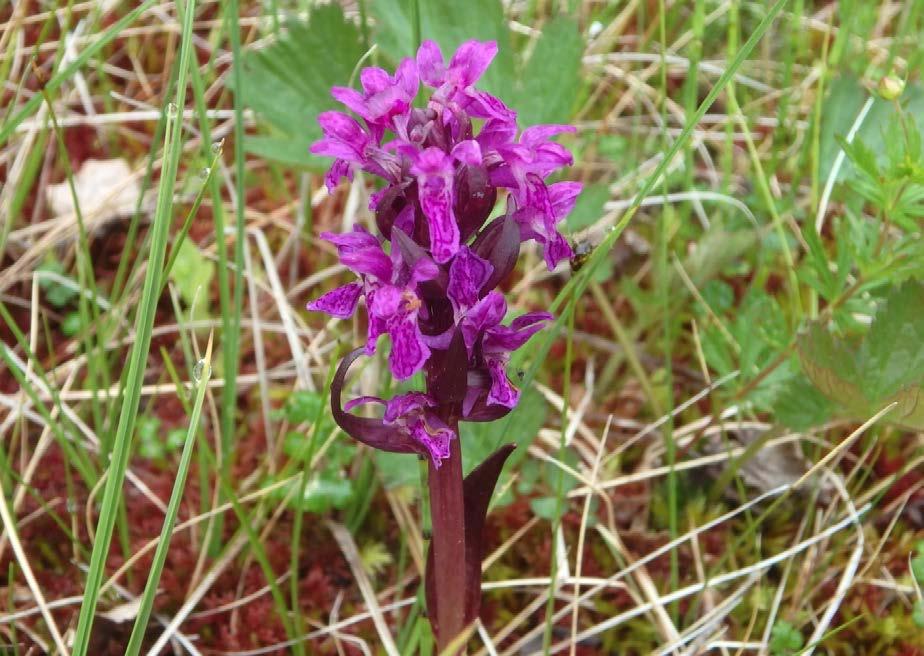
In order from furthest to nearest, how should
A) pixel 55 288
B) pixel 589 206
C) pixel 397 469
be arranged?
pixel 55 288 → pixel 589 206 → pixel 397 469

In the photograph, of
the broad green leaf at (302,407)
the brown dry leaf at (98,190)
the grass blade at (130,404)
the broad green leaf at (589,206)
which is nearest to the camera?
the grass blade at (130,404)

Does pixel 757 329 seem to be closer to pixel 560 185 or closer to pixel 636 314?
pixel 636 314

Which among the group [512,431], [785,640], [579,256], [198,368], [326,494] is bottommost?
[785,640]

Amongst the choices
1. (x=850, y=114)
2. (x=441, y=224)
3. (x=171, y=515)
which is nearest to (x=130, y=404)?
(x=171, y=515)

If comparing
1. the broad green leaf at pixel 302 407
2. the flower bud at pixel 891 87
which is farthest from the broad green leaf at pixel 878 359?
the broad green leaf at pixel 302 407

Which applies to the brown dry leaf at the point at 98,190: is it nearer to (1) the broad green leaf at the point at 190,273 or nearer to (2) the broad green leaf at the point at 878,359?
(1) the broad green leaf at the point at 190,273

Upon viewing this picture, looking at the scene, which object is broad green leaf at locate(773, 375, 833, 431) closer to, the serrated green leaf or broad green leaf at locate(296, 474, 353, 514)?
the serrated green leaf

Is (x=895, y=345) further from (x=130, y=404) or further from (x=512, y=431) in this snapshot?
(x=130, y=404)
